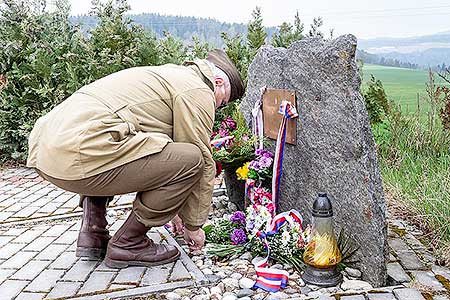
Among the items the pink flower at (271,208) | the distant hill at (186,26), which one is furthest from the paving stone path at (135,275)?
the distant hill at (186,26)

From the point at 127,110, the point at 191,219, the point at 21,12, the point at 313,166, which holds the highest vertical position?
the point at 21,12

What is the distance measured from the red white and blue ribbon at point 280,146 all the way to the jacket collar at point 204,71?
59cm

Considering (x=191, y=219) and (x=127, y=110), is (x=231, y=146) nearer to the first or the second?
(x=191, y=219)

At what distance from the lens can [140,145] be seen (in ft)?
10.1

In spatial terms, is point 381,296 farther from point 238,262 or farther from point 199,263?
point 199,263

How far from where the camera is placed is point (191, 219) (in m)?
3.33

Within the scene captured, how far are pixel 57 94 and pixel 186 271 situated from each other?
A: 3.95m

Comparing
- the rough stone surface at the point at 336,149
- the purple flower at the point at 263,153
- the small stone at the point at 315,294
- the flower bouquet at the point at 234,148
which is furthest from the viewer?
the flower bouquet at the point at 234,148

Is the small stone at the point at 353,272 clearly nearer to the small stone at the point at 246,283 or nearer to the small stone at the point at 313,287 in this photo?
the small stone at the point at 313,287

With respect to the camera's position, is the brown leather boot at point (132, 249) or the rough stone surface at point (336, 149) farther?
the brown leather boot at point (132, 249)

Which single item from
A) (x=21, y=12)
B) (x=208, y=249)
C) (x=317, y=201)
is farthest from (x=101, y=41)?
(x=317, y=201)

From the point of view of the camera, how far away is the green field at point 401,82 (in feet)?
20.4

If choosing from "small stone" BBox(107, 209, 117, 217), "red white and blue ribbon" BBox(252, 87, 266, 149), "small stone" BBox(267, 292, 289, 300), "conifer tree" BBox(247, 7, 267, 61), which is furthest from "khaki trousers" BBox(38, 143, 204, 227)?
"conifer tree" BBox(247, 7, 267, 61)

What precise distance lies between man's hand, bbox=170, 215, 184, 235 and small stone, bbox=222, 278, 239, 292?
2.32 feet
